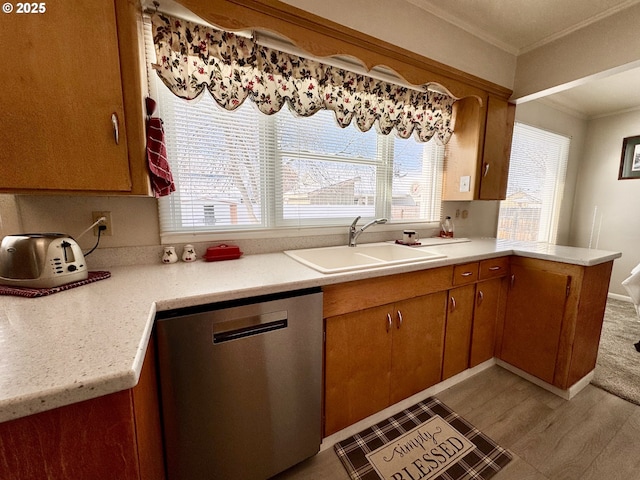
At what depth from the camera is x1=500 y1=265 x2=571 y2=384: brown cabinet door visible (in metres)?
1.70

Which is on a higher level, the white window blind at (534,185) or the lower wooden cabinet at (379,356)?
the white window blind at (534,185)

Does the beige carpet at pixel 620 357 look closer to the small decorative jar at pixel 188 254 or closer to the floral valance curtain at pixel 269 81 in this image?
the floral valance curtain at pixel 269 81

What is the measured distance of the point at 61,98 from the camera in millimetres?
895

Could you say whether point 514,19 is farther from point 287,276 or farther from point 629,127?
point 629,127

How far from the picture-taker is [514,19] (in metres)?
1.82

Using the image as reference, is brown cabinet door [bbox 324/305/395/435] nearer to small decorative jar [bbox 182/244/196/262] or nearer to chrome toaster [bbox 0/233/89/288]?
small decorative jar [bbox 182/244/196/262]

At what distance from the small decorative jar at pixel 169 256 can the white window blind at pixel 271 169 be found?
3.4 inches

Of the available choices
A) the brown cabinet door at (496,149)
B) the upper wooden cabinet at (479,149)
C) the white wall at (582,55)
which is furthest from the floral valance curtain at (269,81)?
the white wall at (582,55)

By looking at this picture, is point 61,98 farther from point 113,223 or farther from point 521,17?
point 521,17

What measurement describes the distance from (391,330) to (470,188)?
1.49m

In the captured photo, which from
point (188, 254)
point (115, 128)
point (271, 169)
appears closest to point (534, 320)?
point (271, 169)

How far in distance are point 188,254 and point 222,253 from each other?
173 mm

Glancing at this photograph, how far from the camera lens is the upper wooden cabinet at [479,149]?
2156 mm

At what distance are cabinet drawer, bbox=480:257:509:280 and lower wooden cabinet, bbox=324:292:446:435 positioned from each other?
1.29 ft
